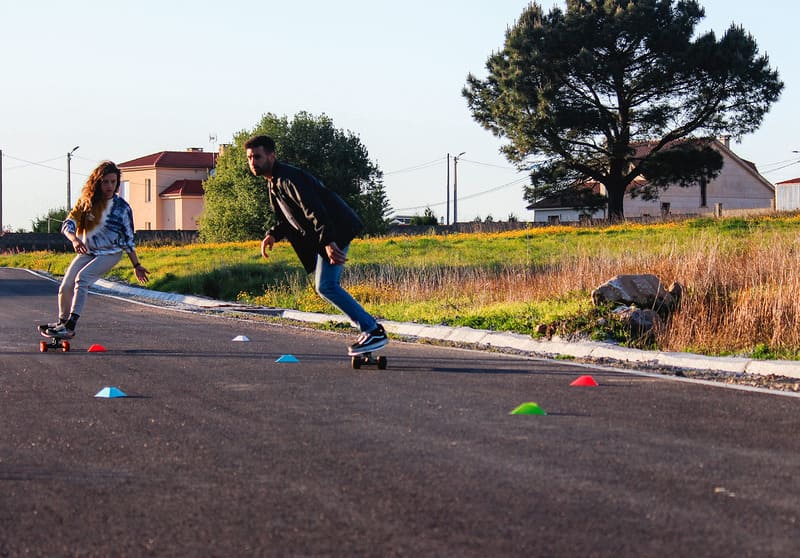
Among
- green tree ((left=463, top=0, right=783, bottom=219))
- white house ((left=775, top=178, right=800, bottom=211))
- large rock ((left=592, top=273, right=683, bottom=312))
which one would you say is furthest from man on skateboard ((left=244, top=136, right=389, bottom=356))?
white house ((left=775, top=178, right=800, bottom=211))

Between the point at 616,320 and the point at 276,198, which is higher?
the point at 276,198

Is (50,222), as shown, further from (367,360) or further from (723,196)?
(367,360)

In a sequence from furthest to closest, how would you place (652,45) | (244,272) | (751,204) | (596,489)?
(751,204) → (652,45) → (244,272) → (596,489)

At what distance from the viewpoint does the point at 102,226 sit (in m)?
12.2

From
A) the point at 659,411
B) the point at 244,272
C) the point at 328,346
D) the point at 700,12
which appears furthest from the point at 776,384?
the point at 700,12

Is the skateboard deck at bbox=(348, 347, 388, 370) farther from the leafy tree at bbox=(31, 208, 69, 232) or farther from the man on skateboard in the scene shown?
the leafy tree at bbox=(31, 208, 69, 232)

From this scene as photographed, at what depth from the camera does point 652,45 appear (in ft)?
170

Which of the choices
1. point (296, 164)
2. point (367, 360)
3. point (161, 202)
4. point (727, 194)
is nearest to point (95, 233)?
point (367, 360)

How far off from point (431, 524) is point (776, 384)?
5.30 meters

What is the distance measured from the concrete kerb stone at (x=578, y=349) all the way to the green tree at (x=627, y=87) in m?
36.0

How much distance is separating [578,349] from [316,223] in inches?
145

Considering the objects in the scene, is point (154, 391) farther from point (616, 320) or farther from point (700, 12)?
point (700, 12)

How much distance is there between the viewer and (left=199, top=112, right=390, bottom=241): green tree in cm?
7525

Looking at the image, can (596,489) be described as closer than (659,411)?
Yes
